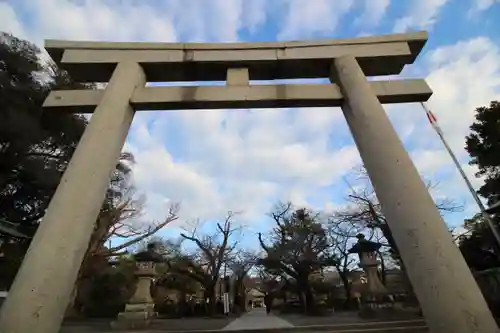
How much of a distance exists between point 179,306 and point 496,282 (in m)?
16.0

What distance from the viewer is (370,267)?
44.2 feet

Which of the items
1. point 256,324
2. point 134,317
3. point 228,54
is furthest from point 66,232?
point 256,324

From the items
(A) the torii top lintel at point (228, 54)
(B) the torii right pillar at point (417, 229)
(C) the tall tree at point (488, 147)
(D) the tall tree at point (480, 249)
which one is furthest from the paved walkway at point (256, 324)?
(C) the tall tree at point (488, 147)

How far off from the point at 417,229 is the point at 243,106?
2702 mm

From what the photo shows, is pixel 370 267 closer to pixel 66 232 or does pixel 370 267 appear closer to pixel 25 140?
pixel 66 232

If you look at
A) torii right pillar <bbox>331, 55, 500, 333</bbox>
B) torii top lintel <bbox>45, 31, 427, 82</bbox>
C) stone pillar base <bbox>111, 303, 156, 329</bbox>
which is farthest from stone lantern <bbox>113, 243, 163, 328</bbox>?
torii right pillar <bbox>331, 55, 500, 333</bbox>

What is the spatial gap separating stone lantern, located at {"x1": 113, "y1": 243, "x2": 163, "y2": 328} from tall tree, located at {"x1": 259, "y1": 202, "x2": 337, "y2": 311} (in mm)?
10155

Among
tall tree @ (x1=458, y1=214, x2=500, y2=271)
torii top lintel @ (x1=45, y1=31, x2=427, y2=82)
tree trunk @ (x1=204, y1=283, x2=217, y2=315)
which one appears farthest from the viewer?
tree trunk @ (x1=204, y1=283, x2=217, y2=315)

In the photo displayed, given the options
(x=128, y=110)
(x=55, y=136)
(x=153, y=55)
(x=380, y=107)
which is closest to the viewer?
(x=380, y=107)

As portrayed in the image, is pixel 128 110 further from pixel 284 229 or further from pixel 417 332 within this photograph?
pixel 284 229

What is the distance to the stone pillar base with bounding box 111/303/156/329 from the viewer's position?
1114 centimetres

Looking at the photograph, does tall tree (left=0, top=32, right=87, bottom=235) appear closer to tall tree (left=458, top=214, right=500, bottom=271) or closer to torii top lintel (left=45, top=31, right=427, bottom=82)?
torii top lintel (left=45, top=31, right=427, bottom=82)

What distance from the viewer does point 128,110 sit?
465cm

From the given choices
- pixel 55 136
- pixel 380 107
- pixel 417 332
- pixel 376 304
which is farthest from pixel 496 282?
pixel 55 136
